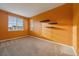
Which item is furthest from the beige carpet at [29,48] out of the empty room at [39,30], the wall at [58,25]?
the wall at [58,25]

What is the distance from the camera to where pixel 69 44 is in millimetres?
1839

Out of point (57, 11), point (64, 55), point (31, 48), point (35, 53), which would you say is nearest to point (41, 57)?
point (35, 53)

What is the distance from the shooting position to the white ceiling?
1.79 m

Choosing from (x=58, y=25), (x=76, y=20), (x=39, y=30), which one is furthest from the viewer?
(x=39, y=30)

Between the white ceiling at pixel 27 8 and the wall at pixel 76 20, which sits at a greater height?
the white ceiling at pixel 27 8

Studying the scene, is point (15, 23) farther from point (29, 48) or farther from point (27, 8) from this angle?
point (29, 48)

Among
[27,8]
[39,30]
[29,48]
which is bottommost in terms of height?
[29,48]

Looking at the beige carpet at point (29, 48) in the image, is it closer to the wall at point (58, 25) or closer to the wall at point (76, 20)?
the wall at point (58, 25)

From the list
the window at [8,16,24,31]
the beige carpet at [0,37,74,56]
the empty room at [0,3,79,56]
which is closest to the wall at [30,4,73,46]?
the empty room at [0,3,79,56]

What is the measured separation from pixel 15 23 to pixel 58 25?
0.83m

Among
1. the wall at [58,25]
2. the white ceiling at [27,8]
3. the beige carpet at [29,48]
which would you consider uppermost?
the white ceiling at [27,8]

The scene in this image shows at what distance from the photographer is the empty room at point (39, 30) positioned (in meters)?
1.82

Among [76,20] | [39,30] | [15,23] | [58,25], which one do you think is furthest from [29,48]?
[76,20]

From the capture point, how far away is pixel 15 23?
1.90 meters
